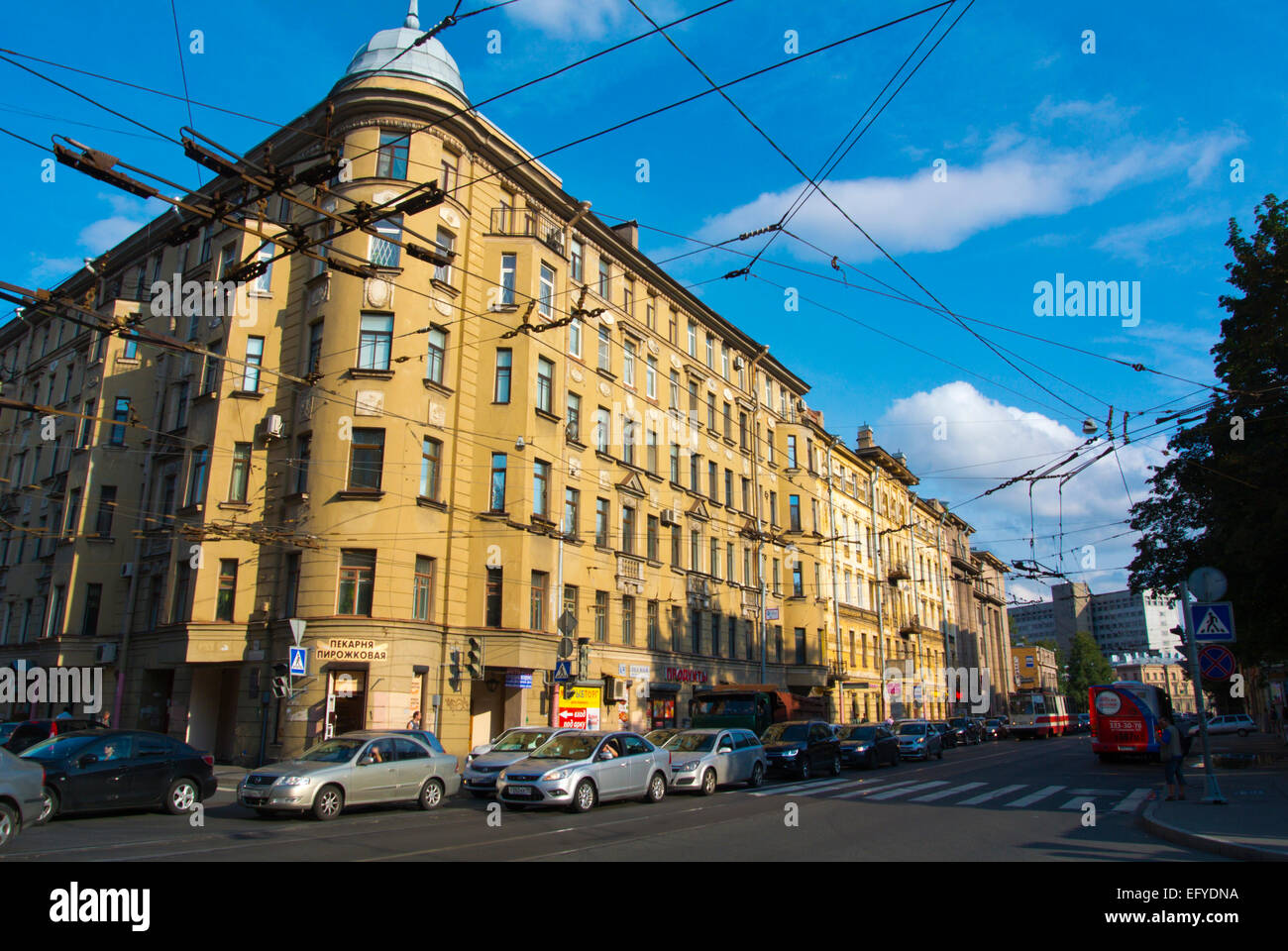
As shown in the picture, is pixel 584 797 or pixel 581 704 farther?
pixel 581 704

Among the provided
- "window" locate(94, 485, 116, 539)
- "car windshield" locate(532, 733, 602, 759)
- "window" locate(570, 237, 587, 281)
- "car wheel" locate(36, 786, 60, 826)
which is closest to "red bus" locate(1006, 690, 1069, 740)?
"window" locate(570, 237, 587, 281)

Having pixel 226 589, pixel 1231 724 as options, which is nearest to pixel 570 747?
pixel 226 589

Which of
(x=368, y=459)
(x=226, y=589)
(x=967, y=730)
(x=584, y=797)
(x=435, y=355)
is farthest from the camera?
(x=967, y=730)

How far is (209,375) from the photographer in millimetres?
29453

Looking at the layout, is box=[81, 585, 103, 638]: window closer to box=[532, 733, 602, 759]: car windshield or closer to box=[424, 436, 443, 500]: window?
box=[424, 436, 443, 500]: window

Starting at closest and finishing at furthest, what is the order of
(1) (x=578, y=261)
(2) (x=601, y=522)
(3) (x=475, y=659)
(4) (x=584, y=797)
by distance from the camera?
(4) (x=584, y=797) < (3) (x=475, y=659) < (2) (x=601, y=522) < (1) (x=578, y=261)

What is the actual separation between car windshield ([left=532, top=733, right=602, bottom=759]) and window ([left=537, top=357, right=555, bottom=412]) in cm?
1461

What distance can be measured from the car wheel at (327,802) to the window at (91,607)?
2310 cm

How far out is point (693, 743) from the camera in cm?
2047

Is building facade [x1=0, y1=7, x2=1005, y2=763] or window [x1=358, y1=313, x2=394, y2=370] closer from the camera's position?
building facade [x1=0, y1=7, x2=1005, y2=763]

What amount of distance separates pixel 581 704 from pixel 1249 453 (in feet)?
71.6

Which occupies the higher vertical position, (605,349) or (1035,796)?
(605,349)

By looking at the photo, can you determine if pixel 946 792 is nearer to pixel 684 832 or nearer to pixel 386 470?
pixel 684 832

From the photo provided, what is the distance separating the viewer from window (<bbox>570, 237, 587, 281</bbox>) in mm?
33438
